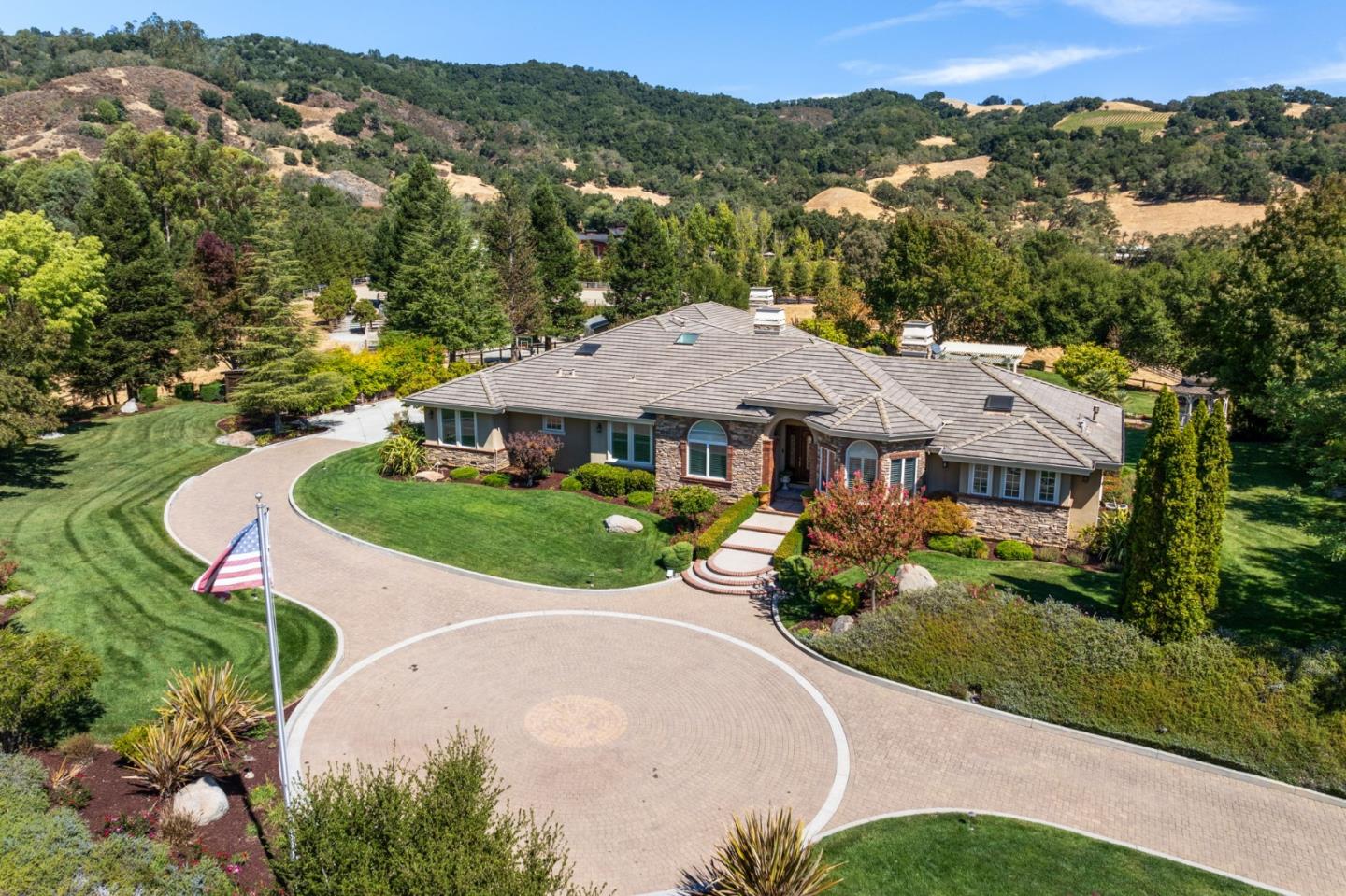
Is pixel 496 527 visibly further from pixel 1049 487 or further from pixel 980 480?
pixel 1049 487

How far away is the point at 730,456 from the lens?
3030 cm

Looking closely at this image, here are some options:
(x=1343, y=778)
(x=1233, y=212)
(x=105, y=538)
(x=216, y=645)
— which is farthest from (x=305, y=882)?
(x=1233, y=212)

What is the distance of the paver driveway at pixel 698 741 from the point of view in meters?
14.3

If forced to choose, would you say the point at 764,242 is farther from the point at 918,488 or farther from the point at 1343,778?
the point at 1343,778

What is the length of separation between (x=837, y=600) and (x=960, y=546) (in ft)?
22.9

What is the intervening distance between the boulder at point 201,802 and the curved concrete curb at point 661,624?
1.39m

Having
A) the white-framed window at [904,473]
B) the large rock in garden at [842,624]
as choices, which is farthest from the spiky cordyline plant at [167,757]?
the white-framed window at [904,473]

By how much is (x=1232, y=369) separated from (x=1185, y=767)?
28.9 meters

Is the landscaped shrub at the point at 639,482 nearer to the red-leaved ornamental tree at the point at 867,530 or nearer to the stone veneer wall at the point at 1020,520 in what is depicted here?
the red-leaved ornamental tree at the point at 867,530

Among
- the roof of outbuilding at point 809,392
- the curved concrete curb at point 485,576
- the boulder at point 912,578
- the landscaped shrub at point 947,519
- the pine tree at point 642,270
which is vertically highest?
the pine tree at point 642,270

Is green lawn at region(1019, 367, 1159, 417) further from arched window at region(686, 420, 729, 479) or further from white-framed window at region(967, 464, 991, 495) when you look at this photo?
arched window at region(686, 420, 729, 479)

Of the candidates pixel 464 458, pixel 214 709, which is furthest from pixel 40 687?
pixel 464 458

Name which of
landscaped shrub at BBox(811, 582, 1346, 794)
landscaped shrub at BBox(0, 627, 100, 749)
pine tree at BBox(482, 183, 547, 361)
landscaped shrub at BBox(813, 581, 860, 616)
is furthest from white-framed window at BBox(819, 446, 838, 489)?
pine tree at BBox(482, 183, 547, 361)

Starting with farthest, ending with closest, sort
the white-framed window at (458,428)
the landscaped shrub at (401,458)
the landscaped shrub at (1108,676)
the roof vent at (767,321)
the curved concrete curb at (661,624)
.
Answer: the roof vent at (767,321) < the white-framed window at (458,428) < the landscaped shrub at (401,458) < the landscaped shrub at (1108,676) < the curved concrete curb at (661,624)
